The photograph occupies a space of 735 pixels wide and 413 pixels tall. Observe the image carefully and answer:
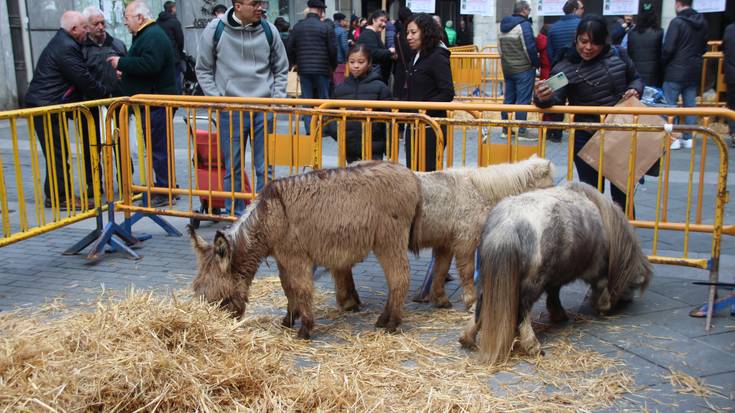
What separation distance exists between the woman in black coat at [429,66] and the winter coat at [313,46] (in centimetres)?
598

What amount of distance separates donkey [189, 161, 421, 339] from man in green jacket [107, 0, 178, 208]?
3869 mm

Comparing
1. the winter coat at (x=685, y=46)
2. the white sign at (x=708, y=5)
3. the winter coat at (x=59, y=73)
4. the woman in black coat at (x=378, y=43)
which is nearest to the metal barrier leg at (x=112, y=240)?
the winter coat at (x=59, y=73)

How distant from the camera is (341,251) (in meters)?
4.95

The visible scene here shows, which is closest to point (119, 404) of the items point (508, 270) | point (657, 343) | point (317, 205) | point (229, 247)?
point (229, 247)

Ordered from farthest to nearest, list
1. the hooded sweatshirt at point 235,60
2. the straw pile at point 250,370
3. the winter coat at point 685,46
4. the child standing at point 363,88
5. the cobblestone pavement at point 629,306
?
the winter coat at point 685,46 → the hooded sweatshirt at point 235,60 → the child standing at point 363,88 → the cobblestone pavement at point 629,306 → the straw pile at point 250,370

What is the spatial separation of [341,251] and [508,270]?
1.06 m

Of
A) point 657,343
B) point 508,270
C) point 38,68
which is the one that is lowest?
point 657,343

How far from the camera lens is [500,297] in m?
4.56

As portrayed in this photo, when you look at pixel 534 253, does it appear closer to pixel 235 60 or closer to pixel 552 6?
pixel 235 60

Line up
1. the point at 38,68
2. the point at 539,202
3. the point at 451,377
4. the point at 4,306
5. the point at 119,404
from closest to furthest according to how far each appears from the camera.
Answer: the point at 119,404 < the point at 451,377 < the point at 539,202 < the point at 4,306 < the point at 38,68

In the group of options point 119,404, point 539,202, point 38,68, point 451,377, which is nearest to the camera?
point 119,404

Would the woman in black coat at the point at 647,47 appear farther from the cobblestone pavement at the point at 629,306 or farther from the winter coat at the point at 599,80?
the winter coat at the point at 599,80

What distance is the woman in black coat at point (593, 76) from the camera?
6.49m

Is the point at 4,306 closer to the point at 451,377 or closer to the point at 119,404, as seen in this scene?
the point at 119,404
